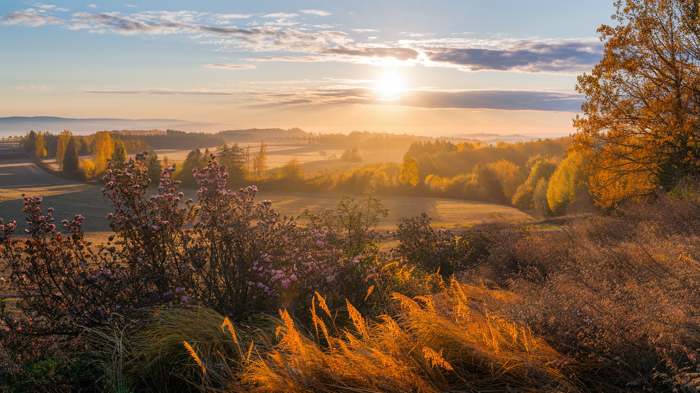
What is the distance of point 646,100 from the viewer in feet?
55.2

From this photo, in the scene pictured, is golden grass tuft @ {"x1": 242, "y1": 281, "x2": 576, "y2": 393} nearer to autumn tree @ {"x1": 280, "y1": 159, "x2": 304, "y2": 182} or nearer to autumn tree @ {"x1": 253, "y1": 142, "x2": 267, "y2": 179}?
autumn tree @ {"x1": 280, "y1": 159, "x2": 304, "y2": 182}

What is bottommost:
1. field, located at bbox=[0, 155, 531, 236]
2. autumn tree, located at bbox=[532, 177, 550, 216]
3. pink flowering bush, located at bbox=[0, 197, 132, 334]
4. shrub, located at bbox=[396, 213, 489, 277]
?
field, located at bbox=[0, 155, 531, 236]

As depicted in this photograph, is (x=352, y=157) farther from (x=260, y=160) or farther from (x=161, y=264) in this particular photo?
(x=161, y=264)

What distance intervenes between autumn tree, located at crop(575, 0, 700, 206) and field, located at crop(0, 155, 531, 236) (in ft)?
95.5

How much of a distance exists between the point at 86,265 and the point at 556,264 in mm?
6101

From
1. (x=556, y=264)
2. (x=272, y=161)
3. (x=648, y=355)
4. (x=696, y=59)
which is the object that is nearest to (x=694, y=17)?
(x=696, y=59)

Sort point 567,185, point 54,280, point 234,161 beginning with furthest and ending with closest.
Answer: point 234,161 → point 567,185 → point 54,280

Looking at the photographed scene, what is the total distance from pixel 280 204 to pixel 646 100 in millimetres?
50030

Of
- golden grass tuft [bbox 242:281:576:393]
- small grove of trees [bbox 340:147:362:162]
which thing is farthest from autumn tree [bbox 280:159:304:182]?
golden grass tuft [bbox 242:281:576:393]

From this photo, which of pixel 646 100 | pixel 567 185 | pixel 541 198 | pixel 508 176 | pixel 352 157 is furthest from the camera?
pixel 352 157

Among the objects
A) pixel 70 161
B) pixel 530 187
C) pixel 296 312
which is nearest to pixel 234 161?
pixel 70 161

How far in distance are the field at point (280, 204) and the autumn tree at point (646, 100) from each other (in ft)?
95.5

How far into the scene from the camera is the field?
5291 cm

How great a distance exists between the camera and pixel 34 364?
5.12 m
